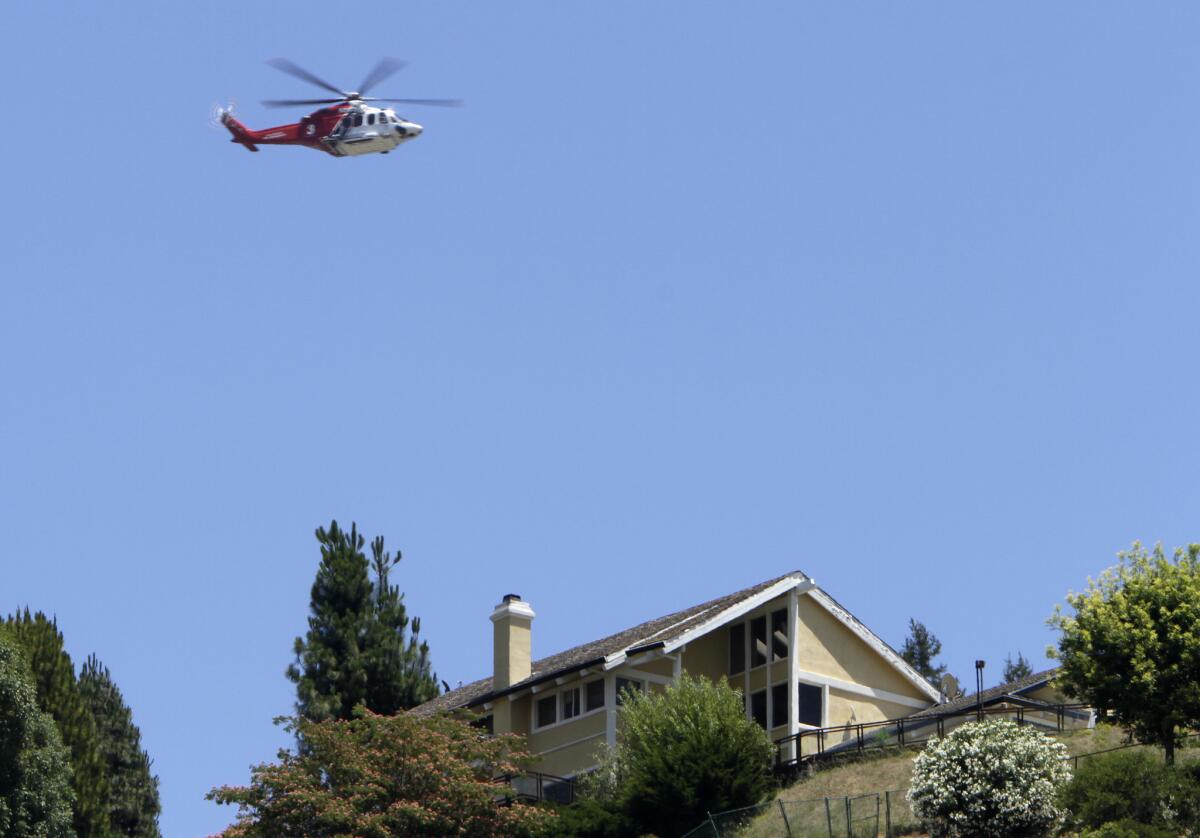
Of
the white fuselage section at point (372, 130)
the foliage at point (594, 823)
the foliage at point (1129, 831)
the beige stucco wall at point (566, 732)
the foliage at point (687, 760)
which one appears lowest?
the foliage at point (1129, 831)

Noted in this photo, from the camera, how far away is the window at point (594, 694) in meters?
50.9

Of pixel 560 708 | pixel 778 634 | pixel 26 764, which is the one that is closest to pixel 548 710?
pixel 560 708

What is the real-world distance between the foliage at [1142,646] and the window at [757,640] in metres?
14.2

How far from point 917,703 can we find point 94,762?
22.5 meters

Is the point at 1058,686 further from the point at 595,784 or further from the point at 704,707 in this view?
the point at 595,784

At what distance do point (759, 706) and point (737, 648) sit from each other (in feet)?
5.69

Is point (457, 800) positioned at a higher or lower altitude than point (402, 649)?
lower

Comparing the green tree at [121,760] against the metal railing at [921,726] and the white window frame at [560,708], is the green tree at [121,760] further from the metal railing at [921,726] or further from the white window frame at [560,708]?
the metal railing at [921,726]

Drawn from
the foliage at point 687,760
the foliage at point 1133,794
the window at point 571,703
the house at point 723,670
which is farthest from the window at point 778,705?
the foliage at point 1133,794

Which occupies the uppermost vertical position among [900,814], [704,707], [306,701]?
[306,701]

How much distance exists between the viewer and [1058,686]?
40.2m

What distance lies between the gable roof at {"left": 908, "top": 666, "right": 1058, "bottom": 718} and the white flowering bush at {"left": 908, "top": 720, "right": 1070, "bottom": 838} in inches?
359

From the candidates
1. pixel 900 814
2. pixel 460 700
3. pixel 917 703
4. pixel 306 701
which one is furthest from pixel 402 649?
pixel 900 814

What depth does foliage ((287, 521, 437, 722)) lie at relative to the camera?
219 ft
